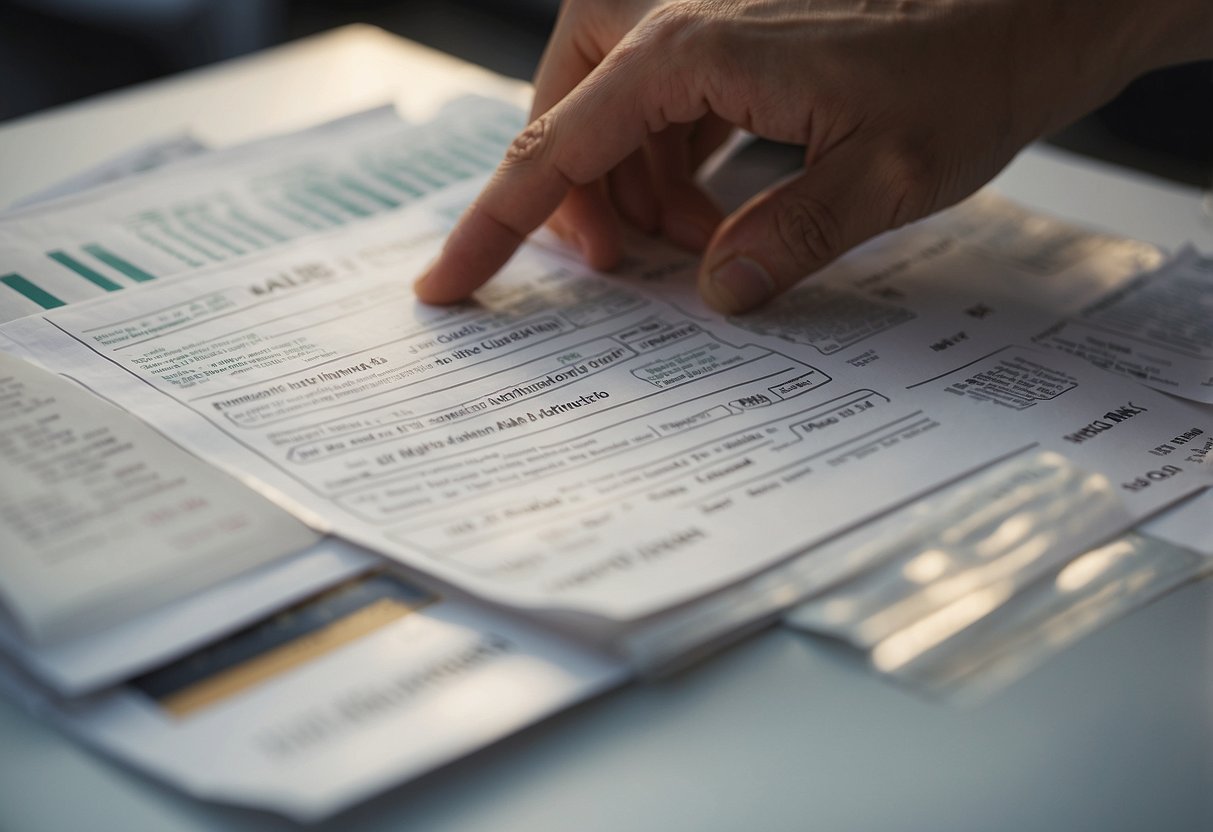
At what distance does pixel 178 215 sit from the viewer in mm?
741

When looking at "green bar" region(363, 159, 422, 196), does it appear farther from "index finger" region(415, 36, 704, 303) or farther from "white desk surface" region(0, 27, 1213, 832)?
"white desk surface" region(0, 27, 1213, 832)

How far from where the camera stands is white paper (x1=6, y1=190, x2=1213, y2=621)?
47 cm

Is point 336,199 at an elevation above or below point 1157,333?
above

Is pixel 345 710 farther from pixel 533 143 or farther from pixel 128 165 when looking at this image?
pixel 128 165

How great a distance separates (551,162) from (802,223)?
0.49 feet

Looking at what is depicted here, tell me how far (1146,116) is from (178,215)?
171 cm

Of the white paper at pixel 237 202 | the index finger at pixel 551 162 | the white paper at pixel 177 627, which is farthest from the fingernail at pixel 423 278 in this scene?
the white paper at pixel 177 627

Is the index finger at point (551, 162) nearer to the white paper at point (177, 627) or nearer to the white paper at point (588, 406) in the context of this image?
the white paper at point (588, 406)

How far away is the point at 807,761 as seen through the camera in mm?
401

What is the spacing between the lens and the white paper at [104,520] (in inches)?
16.3

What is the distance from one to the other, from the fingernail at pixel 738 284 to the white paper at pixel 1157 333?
0.50 ft

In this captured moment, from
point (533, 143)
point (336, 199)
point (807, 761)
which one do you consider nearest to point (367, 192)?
point (336, 199)

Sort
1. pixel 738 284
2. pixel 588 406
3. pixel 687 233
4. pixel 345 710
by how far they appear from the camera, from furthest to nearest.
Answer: pixel 687 233 < pixel 738 284 < pixel 588 406 < pixel 345 710

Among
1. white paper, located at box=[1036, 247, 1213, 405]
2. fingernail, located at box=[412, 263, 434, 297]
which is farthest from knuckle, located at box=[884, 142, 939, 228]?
fingernail, located at box=[412, 263, 434, 297]
